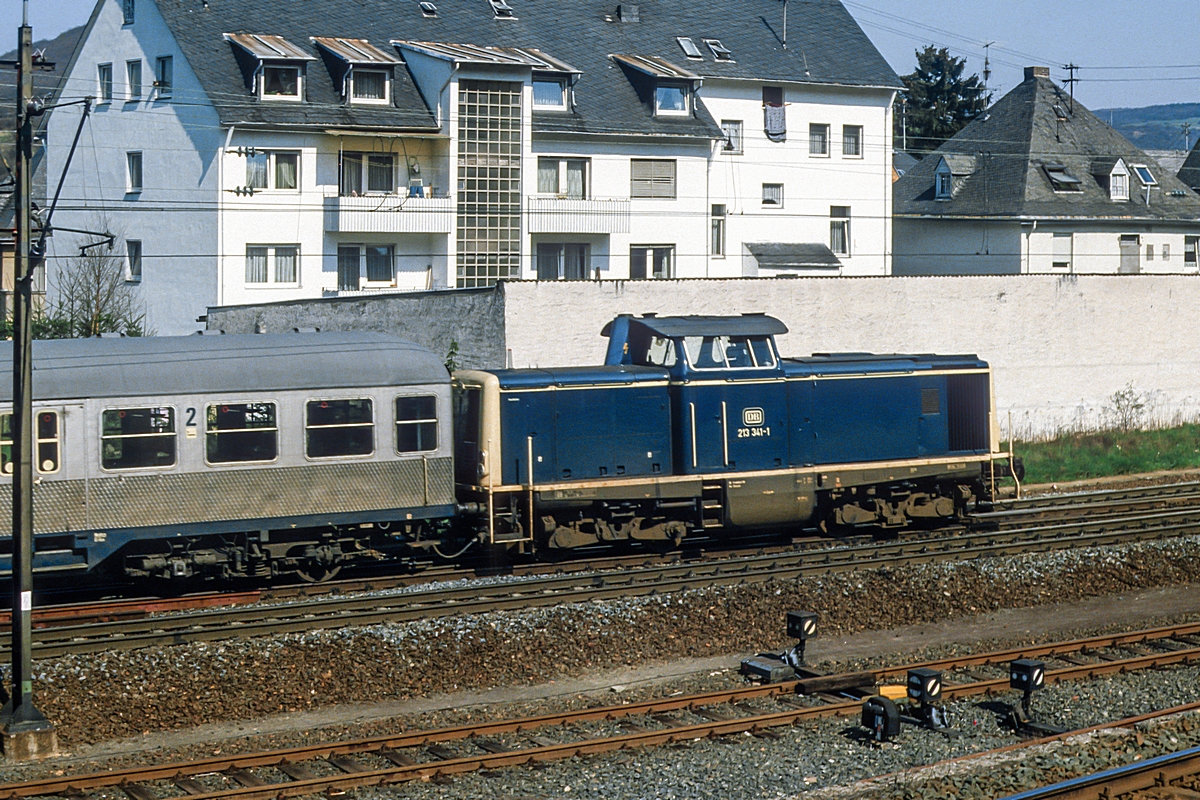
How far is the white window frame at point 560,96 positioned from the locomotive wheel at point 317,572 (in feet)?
90.4

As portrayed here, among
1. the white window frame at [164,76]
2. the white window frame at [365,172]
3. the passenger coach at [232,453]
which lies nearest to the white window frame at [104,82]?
the white window frame at [164,76]

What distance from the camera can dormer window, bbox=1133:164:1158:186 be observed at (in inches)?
2072

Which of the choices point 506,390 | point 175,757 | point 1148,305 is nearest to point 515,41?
point 1148,305

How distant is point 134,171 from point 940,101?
190ft

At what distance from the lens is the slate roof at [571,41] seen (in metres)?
40.2

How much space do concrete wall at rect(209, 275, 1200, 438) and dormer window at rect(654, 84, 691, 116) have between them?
17.5 metres

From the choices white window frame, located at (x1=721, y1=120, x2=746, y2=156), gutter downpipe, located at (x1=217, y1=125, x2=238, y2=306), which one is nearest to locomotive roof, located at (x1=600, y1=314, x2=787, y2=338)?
gutter downpipe, located at (x1=217, y1=125, x2=238, y2=306)

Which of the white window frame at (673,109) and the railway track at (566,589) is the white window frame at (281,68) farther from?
the railway track at (566,589)

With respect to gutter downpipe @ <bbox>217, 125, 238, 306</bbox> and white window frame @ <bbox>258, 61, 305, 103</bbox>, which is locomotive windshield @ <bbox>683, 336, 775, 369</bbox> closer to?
gutter downpipe @ <bbox>217, 125, 238, 306</bbox>

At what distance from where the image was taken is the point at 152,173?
41.5 m

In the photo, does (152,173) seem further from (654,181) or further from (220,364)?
(220,364)

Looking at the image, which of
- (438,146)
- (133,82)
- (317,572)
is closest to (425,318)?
(317,572)

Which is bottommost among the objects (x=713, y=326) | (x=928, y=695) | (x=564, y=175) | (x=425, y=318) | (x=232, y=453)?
(x=928, y=695)

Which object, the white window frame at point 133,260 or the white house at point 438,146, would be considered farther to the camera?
the white window frame at point 133,260
